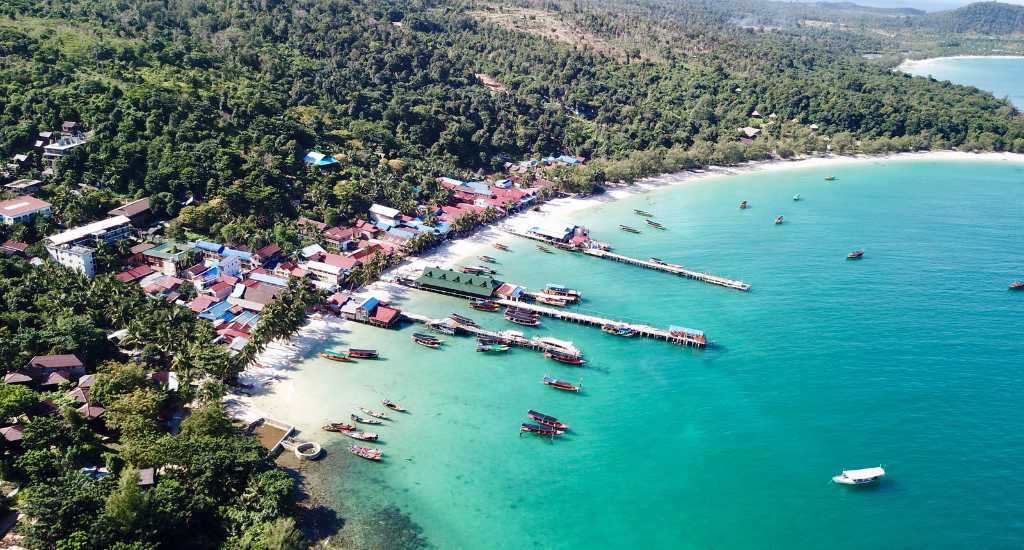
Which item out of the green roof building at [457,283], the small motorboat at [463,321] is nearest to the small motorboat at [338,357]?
the small motorboat at [463,321]

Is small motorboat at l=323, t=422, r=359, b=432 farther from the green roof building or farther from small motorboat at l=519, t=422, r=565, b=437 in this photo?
the green roof building

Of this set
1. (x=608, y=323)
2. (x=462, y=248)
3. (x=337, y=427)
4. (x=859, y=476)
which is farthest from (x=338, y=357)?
(x=859, y=476)

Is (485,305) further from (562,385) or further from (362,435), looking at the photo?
(362,435)

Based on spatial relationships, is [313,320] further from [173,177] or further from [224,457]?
[173,177]

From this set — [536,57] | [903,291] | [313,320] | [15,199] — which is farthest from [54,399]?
[536,57]

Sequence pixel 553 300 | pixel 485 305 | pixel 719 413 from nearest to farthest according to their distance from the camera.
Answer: pixel 719 413, pixel 485 305, pixel 553 300

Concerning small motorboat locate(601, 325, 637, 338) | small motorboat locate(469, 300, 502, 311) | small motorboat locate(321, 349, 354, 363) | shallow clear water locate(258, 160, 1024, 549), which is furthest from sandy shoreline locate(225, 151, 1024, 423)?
small motorboat locate(601, 325, 637, 338)

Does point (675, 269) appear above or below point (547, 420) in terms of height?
above

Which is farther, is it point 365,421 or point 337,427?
point 365,421
